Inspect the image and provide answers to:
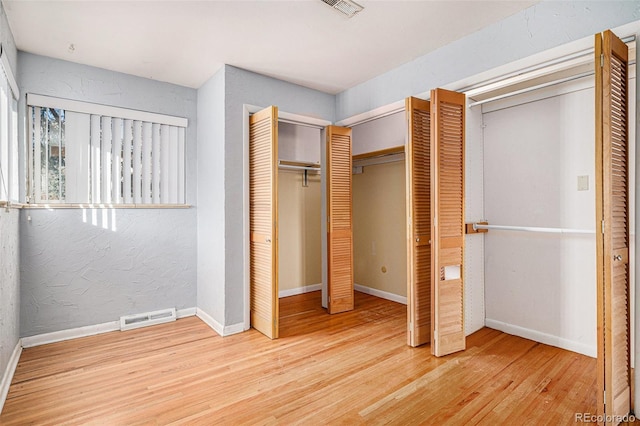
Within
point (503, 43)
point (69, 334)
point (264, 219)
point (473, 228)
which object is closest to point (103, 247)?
point (69, 334)

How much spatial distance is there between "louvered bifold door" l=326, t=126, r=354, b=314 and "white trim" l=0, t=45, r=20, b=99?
2684mm

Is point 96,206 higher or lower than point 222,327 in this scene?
higher

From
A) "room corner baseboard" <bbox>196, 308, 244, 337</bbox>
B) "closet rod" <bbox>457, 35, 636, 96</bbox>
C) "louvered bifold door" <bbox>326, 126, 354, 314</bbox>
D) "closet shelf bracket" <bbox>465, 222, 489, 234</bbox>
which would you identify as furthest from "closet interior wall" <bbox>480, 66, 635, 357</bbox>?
"room corner baseboard" <bbox>196, 308, 244, 337</bbox>

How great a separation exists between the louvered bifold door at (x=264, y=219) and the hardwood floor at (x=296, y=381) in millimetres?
251

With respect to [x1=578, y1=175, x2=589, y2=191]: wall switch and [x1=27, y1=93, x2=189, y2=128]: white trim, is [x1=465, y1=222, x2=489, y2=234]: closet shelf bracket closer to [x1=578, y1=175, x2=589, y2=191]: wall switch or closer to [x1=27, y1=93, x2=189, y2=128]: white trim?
[x1=578, y1=175, x2=589, y2=191]: wall switch

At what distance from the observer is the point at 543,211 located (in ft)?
9.47

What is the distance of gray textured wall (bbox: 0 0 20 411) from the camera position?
2195mm

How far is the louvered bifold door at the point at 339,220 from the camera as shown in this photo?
3754 millimetres

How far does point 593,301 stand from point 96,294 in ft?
14.1

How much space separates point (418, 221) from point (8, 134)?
3.32 metres

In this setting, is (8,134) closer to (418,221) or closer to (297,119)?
(297,119)

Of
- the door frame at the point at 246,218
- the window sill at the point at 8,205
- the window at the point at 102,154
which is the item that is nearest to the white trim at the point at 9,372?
the window sill at the point at 8,205

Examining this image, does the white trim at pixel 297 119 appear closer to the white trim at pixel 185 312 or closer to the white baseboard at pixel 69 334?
the white trim at pixel 185 312

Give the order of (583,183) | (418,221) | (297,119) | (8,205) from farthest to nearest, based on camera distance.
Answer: (297,119)
(418,221)
(583,183)
(8,205)
